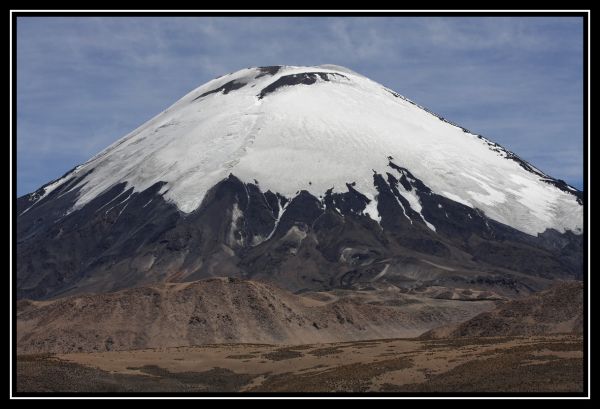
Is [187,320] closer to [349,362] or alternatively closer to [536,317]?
[349,362]

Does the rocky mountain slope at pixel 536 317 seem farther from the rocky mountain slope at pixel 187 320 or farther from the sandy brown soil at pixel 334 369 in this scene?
the rocky mountain slope at pixel 187 320

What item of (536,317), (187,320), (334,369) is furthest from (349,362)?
(187,320)

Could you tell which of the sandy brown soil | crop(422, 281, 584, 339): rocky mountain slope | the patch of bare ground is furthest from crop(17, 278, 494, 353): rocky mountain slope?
the patch of bare ground

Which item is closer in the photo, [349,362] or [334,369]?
[334,369]

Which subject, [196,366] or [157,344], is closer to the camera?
[196,366]

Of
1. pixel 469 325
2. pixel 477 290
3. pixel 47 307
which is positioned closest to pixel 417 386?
pixel 469 325

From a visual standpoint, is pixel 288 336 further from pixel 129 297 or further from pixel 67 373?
pixel 67 373

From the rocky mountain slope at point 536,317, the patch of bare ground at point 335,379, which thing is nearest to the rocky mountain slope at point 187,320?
the rocky mountain slope at point 536,317

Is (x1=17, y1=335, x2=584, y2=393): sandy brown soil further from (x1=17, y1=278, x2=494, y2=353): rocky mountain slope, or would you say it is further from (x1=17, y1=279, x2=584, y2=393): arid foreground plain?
(x1=17, y1=278, x2=494, y2=353): rocky mountain slope
